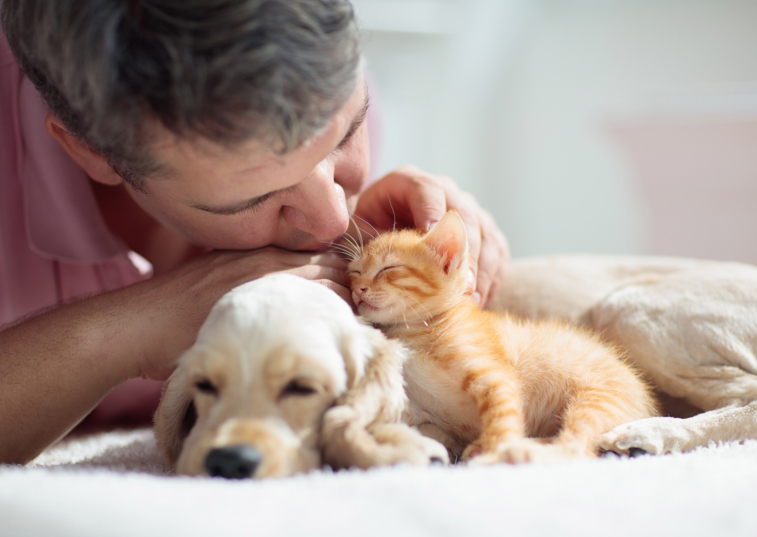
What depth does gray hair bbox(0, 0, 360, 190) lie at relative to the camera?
785 millimetres

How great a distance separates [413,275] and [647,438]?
1.64 feet

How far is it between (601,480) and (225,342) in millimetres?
508

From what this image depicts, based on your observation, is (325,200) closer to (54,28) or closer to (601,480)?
(54,28)

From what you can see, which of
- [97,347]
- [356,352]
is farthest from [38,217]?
[356,352]

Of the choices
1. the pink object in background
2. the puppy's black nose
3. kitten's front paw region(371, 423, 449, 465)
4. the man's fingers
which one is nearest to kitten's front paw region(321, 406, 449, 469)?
kitten's front paw region(371, 423, 449, 465)

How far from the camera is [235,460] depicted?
71 cm

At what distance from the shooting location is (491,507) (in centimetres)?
65

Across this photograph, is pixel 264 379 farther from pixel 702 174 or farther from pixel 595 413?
pixel 702 174

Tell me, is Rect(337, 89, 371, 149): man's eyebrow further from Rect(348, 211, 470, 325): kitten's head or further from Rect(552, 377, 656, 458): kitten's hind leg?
Rect(552, 377, 656, 458): kitten's hind leg

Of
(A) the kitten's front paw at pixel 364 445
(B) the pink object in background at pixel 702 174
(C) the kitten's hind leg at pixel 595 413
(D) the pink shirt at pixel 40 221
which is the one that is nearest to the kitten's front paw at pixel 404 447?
(A) the kitten's front paw at pixel 364 445

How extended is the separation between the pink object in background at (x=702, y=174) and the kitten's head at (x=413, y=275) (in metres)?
2.22

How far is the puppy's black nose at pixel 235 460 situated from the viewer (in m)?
0.71

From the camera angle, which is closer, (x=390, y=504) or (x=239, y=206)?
(x=390, y=504)

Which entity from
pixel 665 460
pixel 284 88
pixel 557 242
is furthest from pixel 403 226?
pixel 557 242
